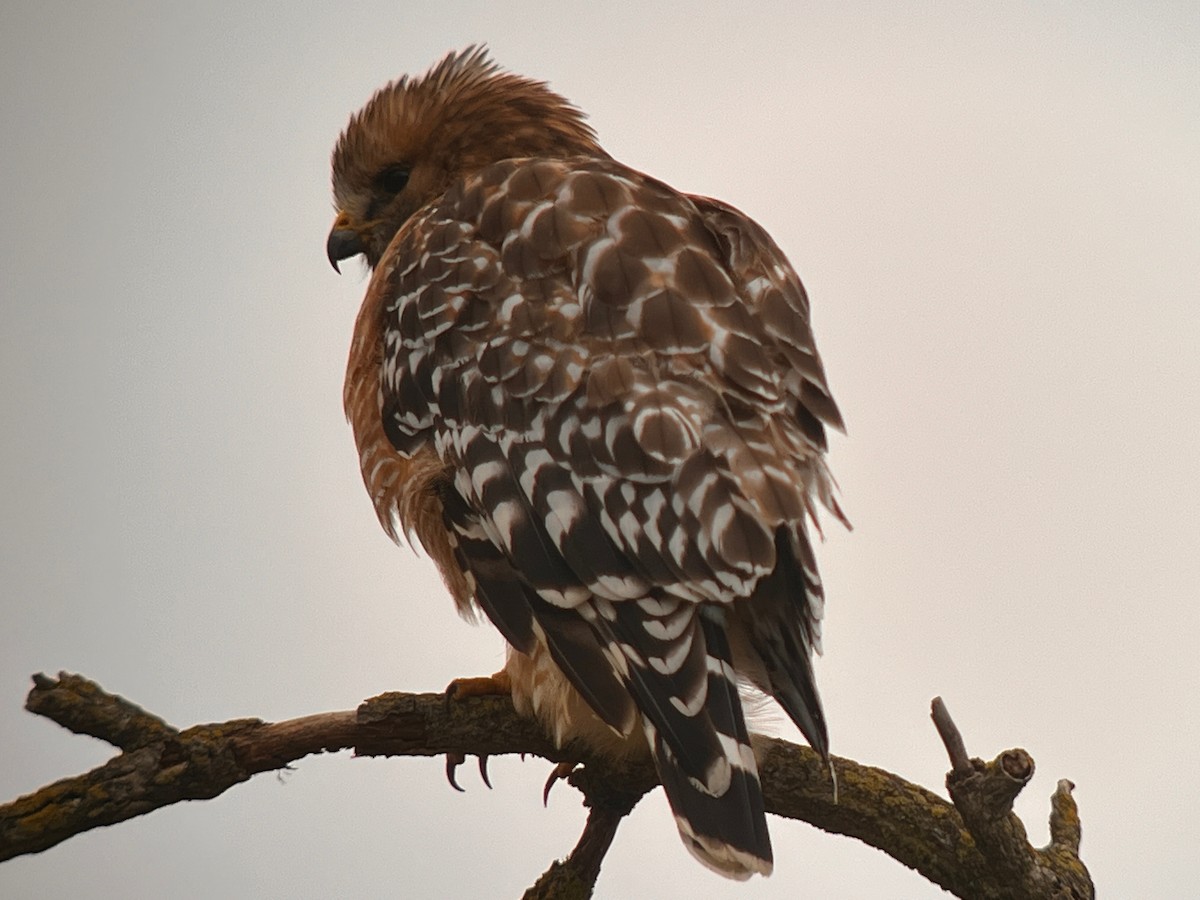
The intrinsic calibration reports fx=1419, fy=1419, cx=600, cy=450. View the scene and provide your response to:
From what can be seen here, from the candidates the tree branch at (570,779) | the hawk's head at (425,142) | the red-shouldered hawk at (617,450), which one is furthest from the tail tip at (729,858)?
the hawk's head at (425,142)

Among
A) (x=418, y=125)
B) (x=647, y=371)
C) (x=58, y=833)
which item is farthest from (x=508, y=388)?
(x=418, y=125)

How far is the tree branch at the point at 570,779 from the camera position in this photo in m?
2.72

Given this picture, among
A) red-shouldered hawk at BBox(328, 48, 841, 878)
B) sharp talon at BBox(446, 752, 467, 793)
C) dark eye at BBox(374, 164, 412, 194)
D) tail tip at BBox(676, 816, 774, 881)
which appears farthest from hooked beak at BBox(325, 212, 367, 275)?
tail tip at BBox(676, 816, 774, 881)

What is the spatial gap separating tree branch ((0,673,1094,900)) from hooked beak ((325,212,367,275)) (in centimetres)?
180

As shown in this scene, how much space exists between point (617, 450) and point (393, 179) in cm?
188

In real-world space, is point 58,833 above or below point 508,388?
below

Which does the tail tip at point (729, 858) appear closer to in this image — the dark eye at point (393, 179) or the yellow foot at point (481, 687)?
the yellow foot at point (481, 687)

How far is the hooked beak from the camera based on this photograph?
14.6 feet

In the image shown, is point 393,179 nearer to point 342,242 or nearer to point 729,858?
point 342,242

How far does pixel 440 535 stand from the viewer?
3.31m

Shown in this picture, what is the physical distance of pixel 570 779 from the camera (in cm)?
328

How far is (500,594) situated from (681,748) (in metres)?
0.57

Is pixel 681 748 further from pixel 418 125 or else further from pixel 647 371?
pixel 418 125

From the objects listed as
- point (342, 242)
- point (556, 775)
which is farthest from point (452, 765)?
point (342, 242)
